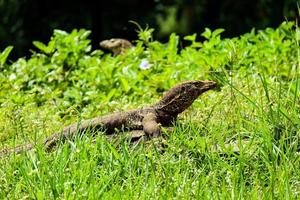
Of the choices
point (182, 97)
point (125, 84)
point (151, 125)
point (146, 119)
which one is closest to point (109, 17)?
point (125, 84)

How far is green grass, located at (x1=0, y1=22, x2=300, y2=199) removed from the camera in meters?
5.20

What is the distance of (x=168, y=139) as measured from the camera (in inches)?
238

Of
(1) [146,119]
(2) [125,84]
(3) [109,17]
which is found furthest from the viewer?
(3) [109,17]

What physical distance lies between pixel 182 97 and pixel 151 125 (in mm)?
395

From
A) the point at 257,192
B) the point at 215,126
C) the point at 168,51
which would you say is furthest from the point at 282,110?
the point at 168,51

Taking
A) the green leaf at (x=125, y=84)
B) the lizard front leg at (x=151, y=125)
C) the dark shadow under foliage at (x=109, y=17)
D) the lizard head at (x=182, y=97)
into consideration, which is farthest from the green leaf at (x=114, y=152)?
the dark shadow under foliage at (x=109, y=17)

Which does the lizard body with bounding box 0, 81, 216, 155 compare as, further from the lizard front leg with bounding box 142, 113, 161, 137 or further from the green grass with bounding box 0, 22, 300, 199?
the green grass with bounding box 0, 22, 300, 199

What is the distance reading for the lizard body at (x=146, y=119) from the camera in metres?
6.19

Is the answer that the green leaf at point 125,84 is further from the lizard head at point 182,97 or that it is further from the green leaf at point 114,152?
→ the green leaf at point 114,152

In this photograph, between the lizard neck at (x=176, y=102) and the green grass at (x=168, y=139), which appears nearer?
the green grass at (x=168, y=139)

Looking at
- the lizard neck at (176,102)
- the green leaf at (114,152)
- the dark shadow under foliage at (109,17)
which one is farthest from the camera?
the dark shadow under foliage at (109,17)

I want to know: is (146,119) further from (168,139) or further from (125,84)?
(125,84)

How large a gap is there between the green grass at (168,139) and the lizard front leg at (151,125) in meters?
0.15

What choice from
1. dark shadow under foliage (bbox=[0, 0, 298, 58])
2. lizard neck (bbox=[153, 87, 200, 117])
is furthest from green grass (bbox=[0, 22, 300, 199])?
dark shadow under foliage (bbox=[0, 0, 298, 58])
